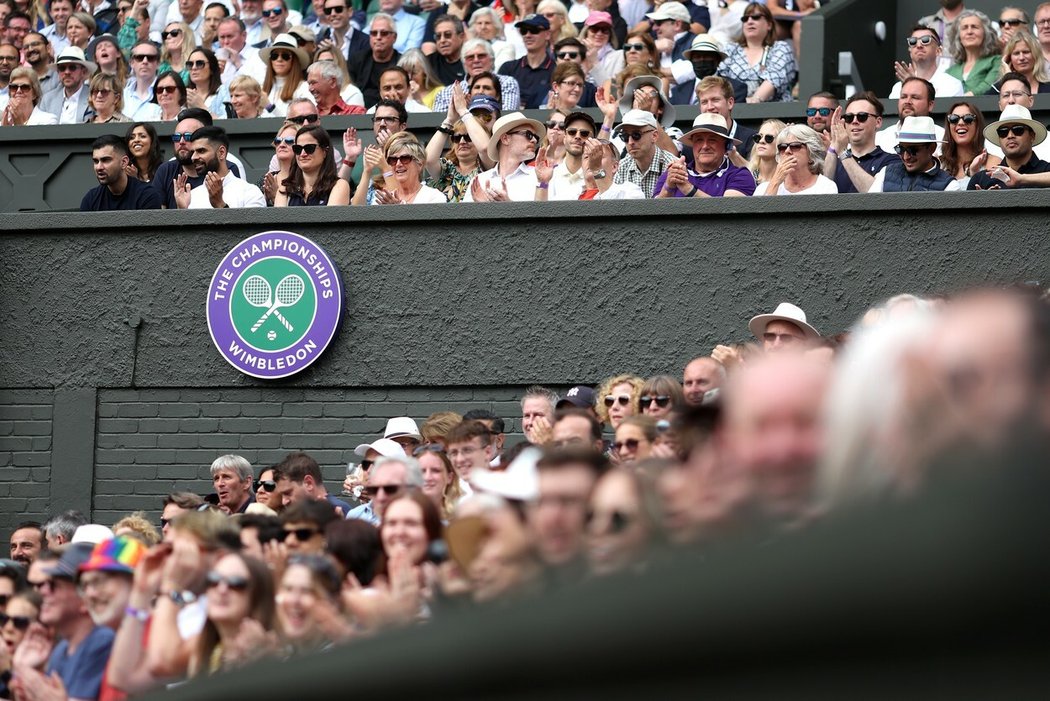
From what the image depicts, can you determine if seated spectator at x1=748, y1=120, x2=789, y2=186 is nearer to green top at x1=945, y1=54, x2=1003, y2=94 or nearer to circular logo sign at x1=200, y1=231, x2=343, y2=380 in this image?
green top at x1=945, y1=54, x2=1003, y2=94

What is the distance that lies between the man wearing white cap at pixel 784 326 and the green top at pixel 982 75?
10.8 ft

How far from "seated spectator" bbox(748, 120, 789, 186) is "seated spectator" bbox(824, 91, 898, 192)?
11 centimetres

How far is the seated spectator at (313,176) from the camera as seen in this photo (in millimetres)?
10766

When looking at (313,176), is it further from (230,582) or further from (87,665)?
(230,582)

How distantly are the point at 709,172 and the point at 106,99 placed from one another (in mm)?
5163

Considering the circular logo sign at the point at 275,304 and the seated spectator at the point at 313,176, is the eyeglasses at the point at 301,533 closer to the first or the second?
the circular logo sign at the point at 275,304

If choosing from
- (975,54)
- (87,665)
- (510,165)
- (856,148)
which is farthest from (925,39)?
(87,665)

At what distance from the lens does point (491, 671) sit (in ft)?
5.08

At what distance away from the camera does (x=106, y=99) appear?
13258 mm

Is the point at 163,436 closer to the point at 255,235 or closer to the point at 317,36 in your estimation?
the point at 255,235

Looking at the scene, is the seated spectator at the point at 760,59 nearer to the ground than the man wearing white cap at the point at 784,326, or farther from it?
farther from it

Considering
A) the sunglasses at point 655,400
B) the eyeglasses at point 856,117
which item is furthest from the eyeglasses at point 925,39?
the sunglasses at point 655,400

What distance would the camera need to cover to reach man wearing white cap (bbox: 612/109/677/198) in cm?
1002

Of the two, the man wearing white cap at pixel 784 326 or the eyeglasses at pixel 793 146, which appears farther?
the eyeglasses at pixel 793 146
